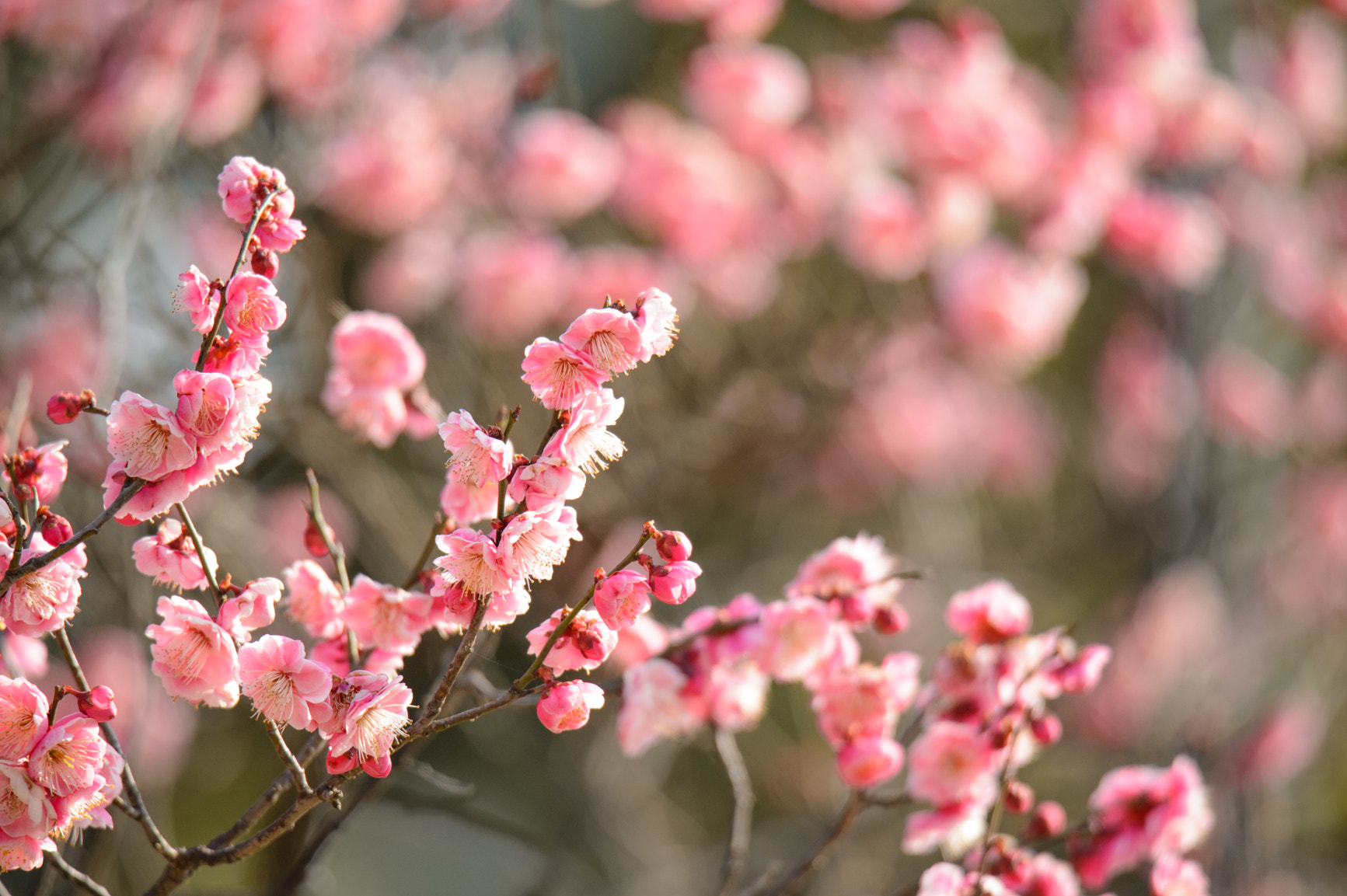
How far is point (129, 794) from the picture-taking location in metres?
0.88

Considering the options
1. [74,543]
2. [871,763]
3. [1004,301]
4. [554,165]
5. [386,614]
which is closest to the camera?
[74,543]

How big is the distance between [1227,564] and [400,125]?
2763 mm

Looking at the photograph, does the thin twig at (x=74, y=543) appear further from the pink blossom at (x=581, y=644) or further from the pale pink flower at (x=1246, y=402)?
the pale pink flower at (x=1246, y=402)

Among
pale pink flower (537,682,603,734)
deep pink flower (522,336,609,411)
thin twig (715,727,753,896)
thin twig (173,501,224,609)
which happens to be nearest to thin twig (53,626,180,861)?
thin twig (173,501,224,609)

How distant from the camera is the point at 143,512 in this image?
0.82 m

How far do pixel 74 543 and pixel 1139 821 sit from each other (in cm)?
117

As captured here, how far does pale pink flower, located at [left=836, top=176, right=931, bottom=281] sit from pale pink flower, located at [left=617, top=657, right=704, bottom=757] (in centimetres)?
196

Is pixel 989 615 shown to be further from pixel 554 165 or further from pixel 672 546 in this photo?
pixel 554 165

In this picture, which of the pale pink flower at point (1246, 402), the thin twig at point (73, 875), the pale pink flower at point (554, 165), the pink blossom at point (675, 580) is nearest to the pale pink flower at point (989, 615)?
the pink blossom at point (675, 580)

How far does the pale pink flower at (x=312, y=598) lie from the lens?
97cm

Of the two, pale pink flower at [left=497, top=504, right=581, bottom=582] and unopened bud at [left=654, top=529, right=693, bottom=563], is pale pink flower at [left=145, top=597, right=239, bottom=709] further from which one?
unopened bud at [left=654, top=529, right=693, bottom=563]

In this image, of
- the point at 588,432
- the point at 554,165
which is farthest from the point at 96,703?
the point at 554,165

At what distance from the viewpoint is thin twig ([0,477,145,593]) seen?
757 millimetres

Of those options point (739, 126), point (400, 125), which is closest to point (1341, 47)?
point (739, 126)
